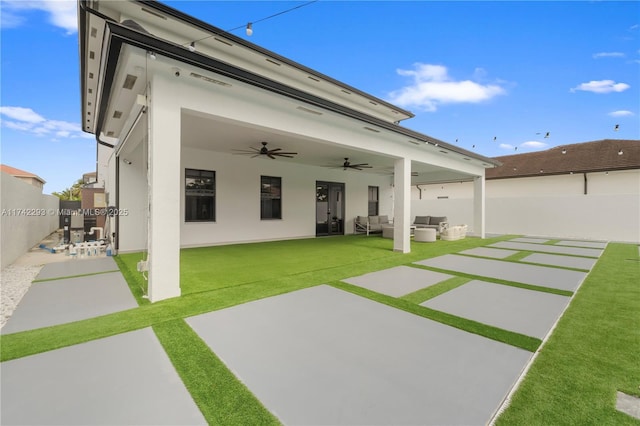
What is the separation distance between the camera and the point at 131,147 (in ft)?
20.9

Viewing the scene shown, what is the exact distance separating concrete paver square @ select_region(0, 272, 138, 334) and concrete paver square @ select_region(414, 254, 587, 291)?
588 cm

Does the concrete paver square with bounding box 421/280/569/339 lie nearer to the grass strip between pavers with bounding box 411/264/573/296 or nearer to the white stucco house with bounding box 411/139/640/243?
the grass strip between pavers with bounding box 411/264/573/296

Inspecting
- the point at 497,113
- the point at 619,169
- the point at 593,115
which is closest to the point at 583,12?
the point at 497,113

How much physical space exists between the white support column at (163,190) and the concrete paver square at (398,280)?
9.28 ft

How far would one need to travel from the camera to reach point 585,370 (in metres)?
2.15

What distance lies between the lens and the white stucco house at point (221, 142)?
11.9ft

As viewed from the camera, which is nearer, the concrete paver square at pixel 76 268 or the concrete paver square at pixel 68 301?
the concrete paver square at pixel 68 301

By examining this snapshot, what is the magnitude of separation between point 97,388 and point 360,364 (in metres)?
1.92

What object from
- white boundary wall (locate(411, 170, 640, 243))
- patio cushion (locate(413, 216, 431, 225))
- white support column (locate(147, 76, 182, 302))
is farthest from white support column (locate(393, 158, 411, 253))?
white boundary wall (locate(411, 170, 640, 243))

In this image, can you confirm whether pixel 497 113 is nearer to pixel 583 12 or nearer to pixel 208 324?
pixel 583 12

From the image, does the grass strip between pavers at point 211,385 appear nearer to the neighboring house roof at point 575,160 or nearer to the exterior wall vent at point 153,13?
the exterior wall vent at point 153,13

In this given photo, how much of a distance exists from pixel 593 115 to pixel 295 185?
1461cm

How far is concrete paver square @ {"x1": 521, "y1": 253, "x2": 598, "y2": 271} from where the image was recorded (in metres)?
6.36

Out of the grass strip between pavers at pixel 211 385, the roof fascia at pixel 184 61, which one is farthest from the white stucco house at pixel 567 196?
the grass strip between pavers at pixel 211 385
